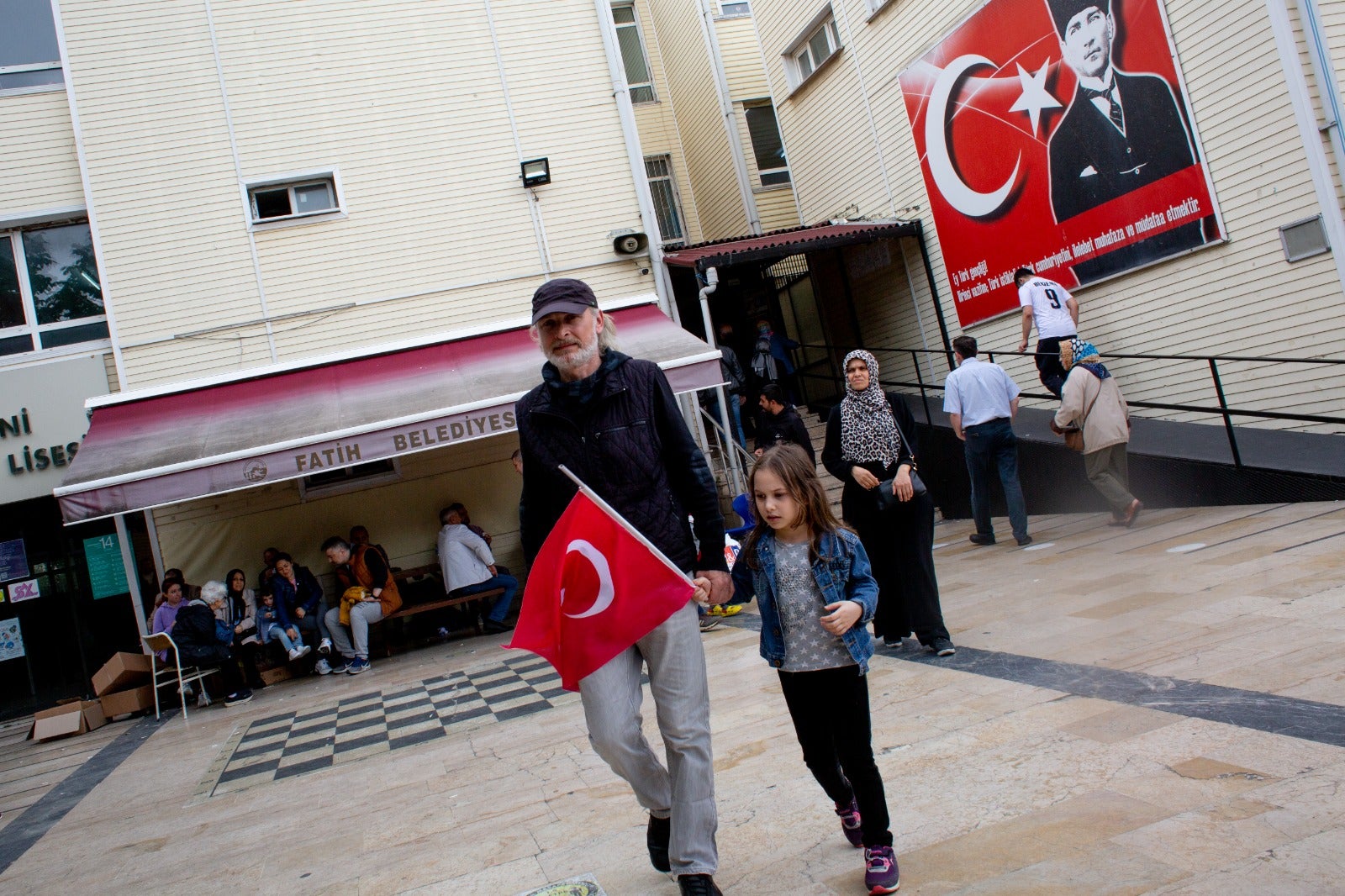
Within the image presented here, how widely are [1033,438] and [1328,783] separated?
801 cm

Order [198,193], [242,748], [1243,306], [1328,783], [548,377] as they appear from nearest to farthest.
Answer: [1328,783] → [548,377] → [242,748] → [1243,306] → [198,193]

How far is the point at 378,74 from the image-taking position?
12.2 metres

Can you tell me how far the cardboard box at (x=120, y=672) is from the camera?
31.8 feet

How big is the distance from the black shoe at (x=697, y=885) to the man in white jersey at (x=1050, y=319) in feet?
27.6

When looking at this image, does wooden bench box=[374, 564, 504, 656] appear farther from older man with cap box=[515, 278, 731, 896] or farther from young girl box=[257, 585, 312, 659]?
older man with cap box=[515, 278, 731, 896]

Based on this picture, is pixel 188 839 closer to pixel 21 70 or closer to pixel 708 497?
pixel 708 497

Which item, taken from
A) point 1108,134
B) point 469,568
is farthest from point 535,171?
point 1108,134

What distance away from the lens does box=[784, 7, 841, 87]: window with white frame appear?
48.2 feet

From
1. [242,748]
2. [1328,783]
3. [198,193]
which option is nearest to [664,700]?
[1328,783]

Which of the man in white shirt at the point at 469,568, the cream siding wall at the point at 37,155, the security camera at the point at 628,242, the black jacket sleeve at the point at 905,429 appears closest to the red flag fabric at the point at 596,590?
the black jacket sleeve at the point at 905,429

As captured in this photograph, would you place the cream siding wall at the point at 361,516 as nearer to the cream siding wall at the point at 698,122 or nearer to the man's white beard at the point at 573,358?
the cream siding wall at the point at 698,122

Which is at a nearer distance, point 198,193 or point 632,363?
point 632,363

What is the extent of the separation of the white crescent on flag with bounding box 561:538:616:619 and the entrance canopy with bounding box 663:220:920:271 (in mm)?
9531

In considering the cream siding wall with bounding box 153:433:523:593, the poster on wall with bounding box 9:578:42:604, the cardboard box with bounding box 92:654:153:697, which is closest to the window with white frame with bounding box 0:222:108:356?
the cream siding wall with bounding box 153:433:523:593
